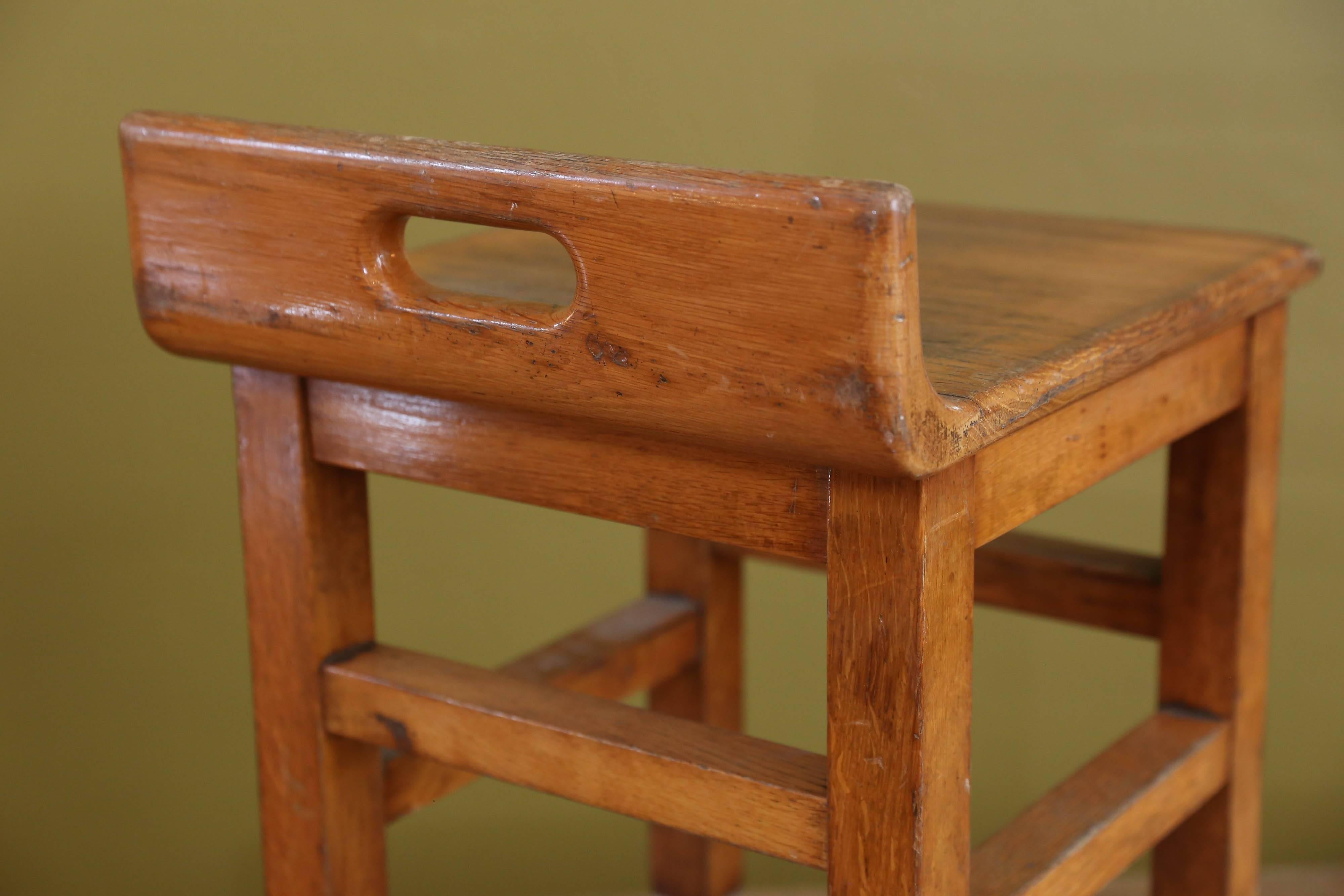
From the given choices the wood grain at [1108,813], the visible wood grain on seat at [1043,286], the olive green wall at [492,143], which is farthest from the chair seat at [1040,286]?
the olive green wall at [492,143]

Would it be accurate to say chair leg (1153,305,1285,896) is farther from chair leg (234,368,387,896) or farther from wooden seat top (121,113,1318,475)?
chair leg (234,368,387,896)

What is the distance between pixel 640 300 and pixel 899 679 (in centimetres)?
19

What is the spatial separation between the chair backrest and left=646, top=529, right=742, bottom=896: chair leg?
1.68ft

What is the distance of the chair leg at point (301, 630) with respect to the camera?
85 cm

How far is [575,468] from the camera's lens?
2.49 feet

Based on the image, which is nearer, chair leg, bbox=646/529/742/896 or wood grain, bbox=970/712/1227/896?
wood grain, bbox=970/712/1227/896

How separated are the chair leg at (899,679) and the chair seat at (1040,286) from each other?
0.05 meters

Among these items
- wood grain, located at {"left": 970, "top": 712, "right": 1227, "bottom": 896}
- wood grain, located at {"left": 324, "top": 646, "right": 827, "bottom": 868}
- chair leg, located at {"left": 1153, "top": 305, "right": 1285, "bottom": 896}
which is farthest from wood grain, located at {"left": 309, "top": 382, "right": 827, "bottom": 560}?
chair leg, located at {"left": 1153, "top": 305, "right": 1285, "bottom": 896}

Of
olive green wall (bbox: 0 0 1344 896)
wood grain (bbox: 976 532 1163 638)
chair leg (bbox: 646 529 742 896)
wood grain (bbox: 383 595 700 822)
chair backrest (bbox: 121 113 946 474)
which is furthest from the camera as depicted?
olive green wall (bbox: 0 0 1344 896)

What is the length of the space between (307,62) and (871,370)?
103 cm

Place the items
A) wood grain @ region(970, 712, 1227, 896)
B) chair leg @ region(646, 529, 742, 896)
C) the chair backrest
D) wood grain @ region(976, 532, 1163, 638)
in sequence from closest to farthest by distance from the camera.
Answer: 1. the chair backrest
2. wood grain @ region(970, 712, 1227, 896)
3. wood grain @ region(976, 532, 1163, 638)
4. chair leg @ region(646, 529, 742, 896)

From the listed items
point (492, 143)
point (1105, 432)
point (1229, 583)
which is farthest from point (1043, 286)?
point (492, 143)

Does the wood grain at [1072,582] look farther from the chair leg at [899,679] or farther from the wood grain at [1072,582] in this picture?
the chair leg at [899,679]

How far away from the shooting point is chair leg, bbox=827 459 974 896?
0.66 meters
